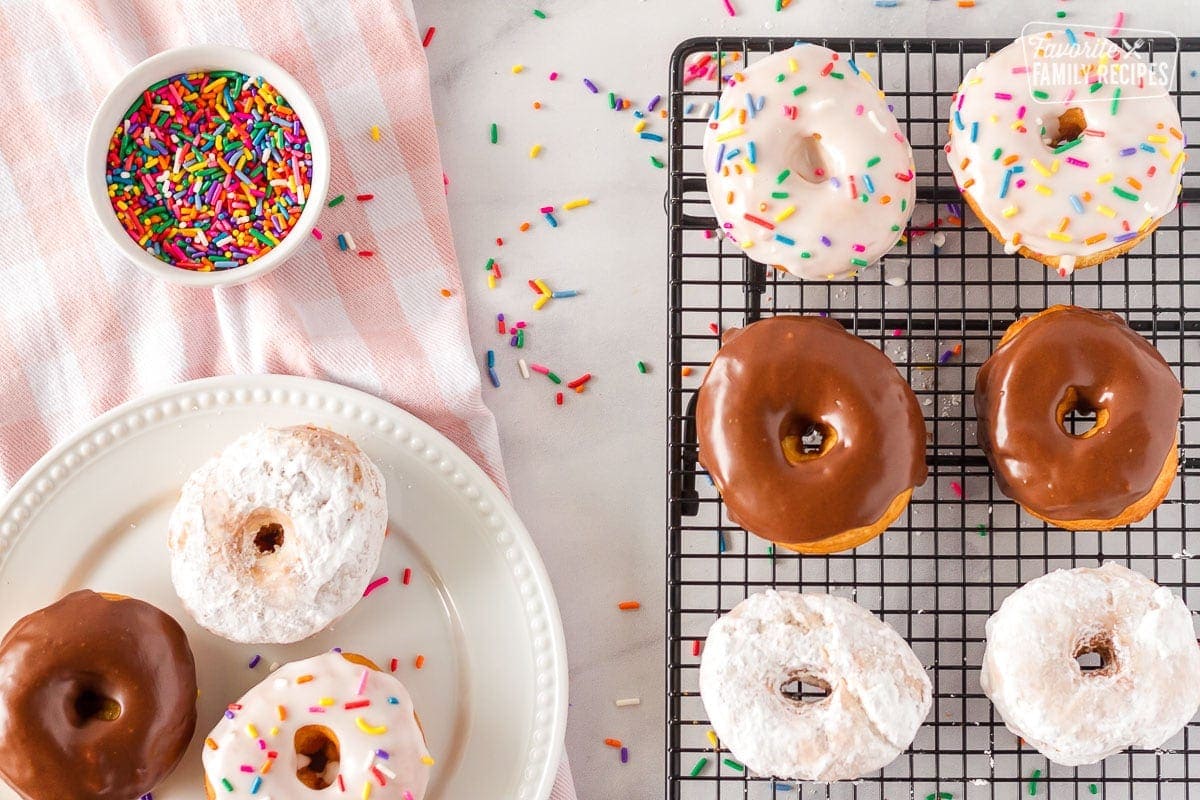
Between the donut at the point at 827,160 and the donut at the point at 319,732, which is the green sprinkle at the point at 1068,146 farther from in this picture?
the donut at the point at 319,732

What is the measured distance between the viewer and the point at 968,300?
1.91 metres

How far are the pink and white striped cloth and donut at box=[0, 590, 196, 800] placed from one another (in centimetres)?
36

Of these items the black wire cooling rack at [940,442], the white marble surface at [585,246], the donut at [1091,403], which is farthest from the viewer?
the white marble surface at [585,246]

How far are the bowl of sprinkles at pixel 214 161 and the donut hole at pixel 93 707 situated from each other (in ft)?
2.17

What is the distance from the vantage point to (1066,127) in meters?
1.73

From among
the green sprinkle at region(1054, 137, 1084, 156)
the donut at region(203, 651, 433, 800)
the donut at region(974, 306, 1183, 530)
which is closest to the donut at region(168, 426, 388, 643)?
the donut at region(203, 651, 433, 800)

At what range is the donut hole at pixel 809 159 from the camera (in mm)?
1695

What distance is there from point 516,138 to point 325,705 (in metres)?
0.97

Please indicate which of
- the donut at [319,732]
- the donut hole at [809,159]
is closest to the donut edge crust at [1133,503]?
the donut hole at [809,159]

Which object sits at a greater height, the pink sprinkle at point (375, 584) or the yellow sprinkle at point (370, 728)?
the pink sprinkle at point (375, 584)

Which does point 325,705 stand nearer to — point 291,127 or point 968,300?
point 291,127

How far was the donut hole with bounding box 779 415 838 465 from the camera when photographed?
1663 millimetres

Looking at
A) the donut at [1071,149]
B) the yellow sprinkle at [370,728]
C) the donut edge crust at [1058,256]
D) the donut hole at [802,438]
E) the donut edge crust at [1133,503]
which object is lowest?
the yellow sprinkle at [370,728]

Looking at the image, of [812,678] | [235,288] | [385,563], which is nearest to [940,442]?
[812,678]
